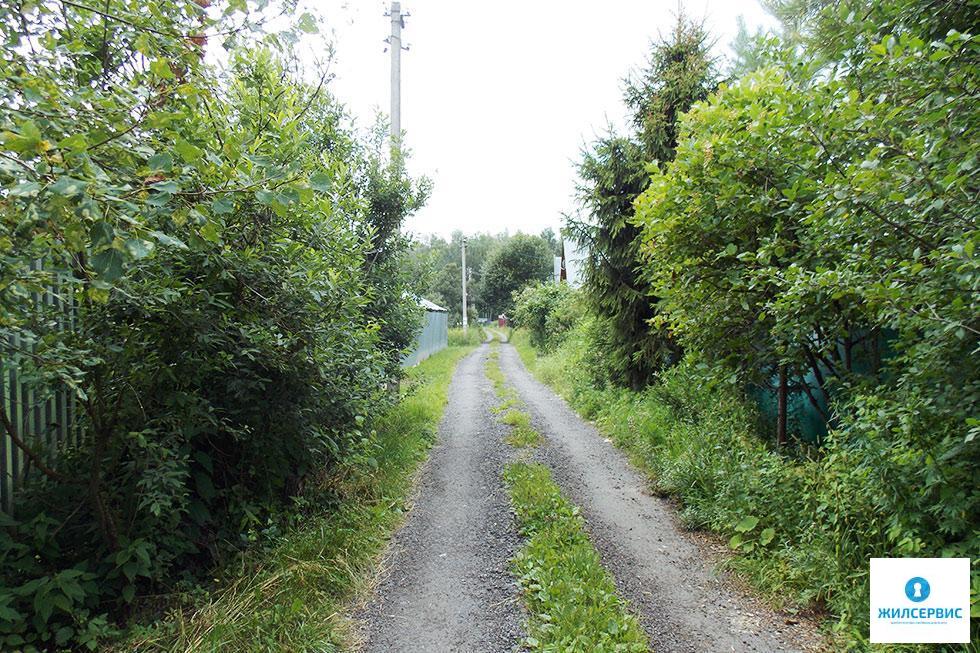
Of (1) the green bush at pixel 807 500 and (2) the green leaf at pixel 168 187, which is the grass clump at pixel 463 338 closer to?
(1) the green bush at pixel 807 500

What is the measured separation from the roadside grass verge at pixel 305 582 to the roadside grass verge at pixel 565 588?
1180 millimetres

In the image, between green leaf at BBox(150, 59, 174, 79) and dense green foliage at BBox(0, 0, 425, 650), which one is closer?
dense green foliage at BBox(0, 0, 425, 650)

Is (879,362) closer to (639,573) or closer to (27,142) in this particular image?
(639,573)

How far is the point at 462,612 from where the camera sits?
332 cm

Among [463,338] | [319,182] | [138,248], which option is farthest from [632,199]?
[463,338]

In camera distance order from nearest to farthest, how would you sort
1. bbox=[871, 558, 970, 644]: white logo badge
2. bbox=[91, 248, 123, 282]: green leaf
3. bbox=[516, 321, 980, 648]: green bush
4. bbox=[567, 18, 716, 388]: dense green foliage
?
bbox=[91, 248, 123, 282]: green leaf, bbox=[871, 558, 970, 644]: white logo badge, bbox=[516, 321, 980, 648]: green bush, bbox=[567, 18, 716, 388]: dense green foliage

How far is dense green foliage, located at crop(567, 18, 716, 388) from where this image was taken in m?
7.82

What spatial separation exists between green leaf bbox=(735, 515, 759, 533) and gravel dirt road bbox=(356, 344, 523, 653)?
178 centimetres

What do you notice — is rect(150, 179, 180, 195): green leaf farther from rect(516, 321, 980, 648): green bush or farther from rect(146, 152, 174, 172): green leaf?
rect(516, 321, 980, 648): green bush

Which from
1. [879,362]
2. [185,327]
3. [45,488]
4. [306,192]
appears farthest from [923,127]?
[45,488]

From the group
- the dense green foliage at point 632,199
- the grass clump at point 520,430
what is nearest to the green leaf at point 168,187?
the grass clump at point 520,430

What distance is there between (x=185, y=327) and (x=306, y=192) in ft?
5.28

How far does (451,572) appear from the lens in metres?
3.84

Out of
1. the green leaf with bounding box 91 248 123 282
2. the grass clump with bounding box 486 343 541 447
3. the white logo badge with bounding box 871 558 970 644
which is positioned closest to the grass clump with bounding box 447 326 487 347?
the grass clump with bounding box 486 343 541 447
